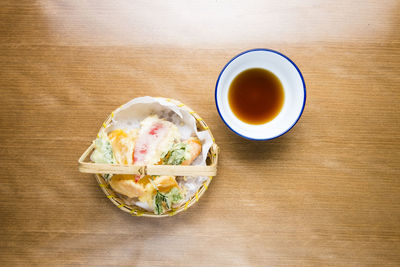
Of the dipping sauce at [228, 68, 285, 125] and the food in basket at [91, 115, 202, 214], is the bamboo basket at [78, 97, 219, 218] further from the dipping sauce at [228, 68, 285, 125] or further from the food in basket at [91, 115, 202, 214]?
the dipping sauce at [228, 68, 285, 125]

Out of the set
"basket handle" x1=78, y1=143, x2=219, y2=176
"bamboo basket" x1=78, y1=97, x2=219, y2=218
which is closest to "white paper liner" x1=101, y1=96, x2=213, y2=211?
"bamboo basket" x1=78, y1=97, x2=219, y2=218

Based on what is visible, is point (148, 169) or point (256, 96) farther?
point (256, 96)

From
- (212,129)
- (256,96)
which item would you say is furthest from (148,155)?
(256,96)

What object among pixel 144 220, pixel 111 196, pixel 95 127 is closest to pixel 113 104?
pixel 95 127

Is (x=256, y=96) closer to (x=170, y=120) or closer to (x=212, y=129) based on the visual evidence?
(x=212, y=129)

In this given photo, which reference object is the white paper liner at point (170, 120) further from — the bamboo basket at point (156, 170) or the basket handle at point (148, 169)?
the basket handle at point (148, 169)

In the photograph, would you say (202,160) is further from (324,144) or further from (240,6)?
(240,6)

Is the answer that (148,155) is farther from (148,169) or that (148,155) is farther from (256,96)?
(256,96)
